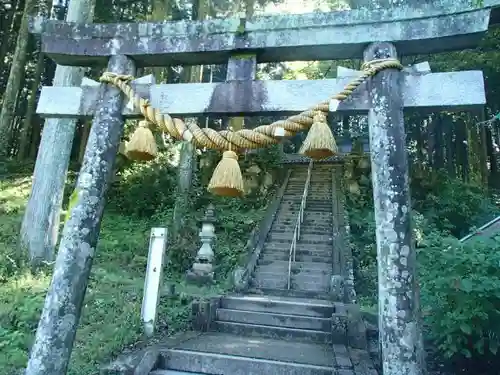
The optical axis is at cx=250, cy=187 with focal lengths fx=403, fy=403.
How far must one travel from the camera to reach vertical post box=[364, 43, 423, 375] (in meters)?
2.83

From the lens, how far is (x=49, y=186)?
26.0 feet

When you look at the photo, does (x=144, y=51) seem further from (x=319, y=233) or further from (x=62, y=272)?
(x=319, y=233)

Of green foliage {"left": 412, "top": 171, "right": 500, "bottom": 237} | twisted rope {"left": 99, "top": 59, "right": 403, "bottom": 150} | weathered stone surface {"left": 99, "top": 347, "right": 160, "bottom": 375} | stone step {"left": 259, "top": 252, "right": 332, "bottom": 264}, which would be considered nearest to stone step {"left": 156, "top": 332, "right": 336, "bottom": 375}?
weathered stone surface {"left": 99, "top": 347, "right": 160, "bottom": 375}

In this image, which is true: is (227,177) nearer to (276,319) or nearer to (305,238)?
(276,319)

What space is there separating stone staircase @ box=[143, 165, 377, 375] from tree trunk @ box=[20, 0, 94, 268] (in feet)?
12.5

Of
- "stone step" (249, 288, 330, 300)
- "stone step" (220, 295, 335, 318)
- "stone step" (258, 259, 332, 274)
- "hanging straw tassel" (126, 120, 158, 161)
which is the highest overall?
"hanging straw tassel" (126, 120, 158, 161)

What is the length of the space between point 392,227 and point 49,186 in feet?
23.0

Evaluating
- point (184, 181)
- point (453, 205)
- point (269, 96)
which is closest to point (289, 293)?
point (184, 181)

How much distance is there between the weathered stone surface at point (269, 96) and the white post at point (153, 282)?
2.29m

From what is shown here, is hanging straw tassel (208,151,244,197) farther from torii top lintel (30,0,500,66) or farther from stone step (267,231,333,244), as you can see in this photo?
stone step (267,231,333,244)

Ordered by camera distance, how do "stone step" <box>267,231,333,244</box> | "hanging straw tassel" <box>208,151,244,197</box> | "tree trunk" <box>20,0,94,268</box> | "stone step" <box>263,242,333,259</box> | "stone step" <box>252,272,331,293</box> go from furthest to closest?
"stone step" <box>267,231,333,244</box>, "stone step" <box>263,242,333,259</box>, "stone step" <box>252,272,331,293</box>, "tree trunk" <box>20,0,94,268</box>, "hanging straw tassel" <box>208,151,244,197</box>

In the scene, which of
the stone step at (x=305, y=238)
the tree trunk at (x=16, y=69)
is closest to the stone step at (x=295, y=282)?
the stone step at (x=305, y=238)

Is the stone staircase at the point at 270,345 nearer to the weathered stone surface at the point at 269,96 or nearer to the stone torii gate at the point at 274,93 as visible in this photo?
the stone torii gate at the point at 274,93

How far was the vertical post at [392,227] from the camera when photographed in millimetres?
2828
